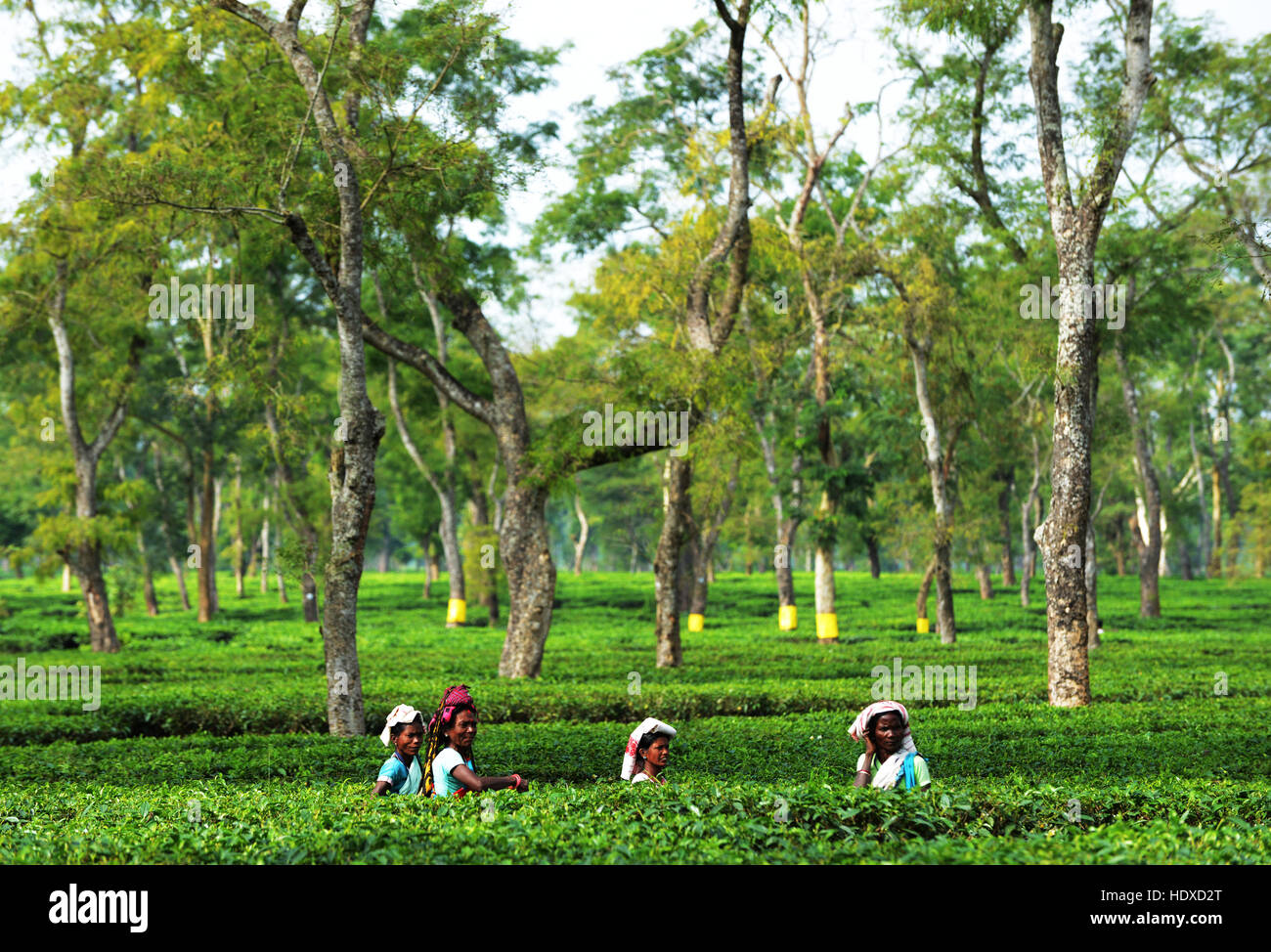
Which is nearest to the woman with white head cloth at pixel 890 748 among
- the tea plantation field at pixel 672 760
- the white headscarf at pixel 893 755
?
the white headscarf at pixel 893 755

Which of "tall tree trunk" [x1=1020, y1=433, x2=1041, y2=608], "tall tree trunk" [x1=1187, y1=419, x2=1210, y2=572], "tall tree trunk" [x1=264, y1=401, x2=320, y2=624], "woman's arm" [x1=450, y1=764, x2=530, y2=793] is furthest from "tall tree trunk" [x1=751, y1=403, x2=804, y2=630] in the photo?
"tall tree trunk" [x1=1187, y1=419, x2=1210, y2=572]

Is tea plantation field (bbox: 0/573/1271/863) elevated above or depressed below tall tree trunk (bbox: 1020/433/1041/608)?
below

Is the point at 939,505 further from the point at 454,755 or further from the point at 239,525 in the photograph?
the point at 239,525

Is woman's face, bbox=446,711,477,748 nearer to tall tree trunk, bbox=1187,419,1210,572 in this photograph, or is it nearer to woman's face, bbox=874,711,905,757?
woman's face, bbox=874,711,905,757

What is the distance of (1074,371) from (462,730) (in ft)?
32.8

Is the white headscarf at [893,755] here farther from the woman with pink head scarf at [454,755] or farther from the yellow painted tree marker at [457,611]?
the yellow painted tree marker at [457,611]

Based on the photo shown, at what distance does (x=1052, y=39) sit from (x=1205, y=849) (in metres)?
11.9

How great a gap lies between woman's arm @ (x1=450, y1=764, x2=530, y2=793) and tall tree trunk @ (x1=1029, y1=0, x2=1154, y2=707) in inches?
348

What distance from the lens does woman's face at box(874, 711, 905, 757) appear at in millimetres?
6484

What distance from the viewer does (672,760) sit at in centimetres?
973

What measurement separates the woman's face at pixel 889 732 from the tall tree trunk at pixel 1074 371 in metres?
7.62

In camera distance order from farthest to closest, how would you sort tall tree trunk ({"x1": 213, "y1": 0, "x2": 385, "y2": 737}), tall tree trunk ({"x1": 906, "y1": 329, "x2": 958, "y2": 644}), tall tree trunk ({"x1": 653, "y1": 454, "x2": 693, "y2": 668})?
tall tree trunk ({"x1": 906, "y1": 329, "x2": 958, "y2": 644})
tall tree trunk ({"x1": 653, "y1": 454, "x2": 693, "y2": 668})
tall tree trunk ({"x1": 213, "y1": 0, "x2": 385, "y2": 737})
